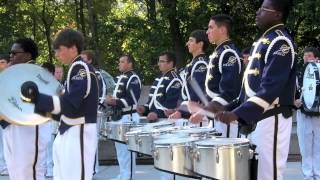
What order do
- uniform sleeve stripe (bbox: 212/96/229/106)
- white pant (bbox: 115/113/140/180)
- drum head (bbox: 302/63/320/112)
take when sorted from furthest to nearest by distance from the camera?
white pant (bbox: 115/113/140/180) → drum head (bbox: 302/63/320/112) → uniform sleeve stripe (bbox: 212/96/229/106)

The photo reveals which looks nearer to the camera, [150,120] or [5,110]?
[5,110]

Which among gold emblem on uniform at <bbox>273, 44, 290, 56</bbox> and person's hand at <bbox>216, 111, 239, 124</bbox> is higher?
gold emblem on uniform at <bbox>273, 44, 290, 56</bbox>

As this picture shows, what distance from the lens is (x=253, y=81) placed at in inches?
191

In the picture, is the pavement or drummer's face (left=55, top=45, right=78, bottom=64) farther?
the pavement

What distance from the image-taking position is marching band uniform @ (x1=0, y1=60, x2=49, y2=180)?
6.45 metres

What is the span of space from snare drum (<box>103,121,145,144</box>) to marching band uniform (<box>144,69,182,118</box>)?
879 millimetres

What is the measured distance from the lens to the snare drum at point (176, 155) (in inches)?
209

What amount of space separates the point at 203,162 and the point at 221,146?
0.22 metres

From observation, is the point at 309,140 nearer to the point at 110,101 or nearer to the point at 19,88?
the point at 110,101

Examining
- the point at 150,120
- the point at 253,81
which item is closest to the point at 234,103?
the point at 253,81

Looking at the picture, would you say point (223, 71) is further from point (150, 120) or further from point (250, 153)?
point (150, 120)

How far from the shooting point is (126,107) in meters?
10.2

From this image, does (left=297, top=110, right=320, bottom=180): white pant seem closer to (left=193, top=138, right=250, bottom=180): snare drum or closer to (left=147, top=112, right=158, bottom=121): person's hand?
(left=147, top=112, right=158, bottom=121): person's hand

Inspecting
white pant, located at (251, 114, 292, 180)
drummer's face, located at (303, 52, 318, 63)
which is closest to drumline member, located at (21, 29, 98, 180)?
white pant, located at (251, 114, 292, 180)
